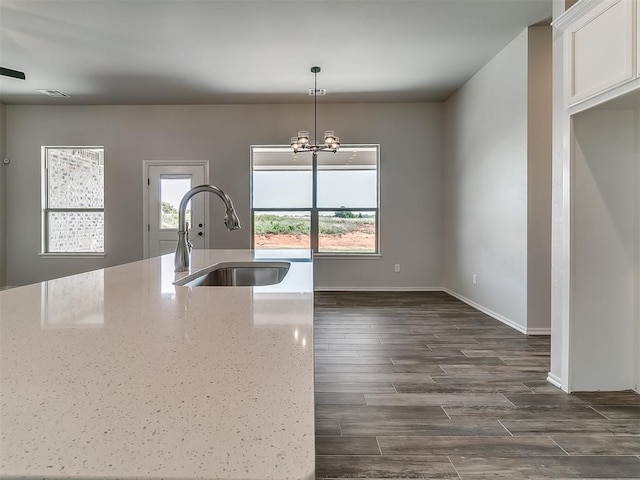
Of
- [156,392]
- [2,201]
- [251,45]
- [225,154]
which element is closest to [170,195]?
[225,154]

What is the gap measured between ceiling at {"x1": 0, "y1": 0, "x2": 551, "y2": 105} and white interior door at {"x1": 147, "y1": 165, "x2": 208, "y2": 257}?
3.60 ft

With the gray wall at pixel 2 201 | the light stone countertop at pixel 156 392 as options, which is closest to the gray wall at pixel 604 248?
the light stone countertop at pixel 156 392

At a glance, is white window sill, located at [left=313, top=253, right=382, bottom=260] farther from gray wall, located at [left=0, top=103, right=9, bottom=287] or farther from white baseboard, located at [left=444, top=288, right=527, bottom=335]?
gray wall, located at [left=0, top=103, right=9, bottom=287]

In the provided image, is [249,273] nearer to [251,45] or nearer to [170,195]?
[251,45]

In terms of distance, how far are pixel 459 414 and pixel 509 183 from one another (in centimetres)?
272

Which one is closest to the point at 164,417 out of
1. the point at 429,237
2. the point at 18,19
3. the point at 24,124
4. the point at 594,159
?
the point at 594,159

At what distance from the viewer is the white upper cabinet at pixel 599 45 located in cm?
180

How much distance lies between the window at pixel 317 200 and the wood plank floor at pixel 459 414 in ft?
8.39

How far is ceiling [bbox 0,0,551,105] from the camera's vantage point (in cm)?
319

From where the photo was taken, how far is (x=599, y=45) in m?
2.00

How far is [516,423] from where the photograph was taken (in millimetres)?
1932

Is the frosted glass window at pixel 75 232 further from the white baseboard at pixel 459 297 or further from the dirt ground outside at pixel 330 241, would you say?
the white baseboard at pixel 459 297

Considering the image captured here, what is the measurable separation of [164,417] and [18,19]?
178 inches

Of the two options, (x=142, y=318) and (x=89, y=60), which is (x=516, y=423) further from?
(x=89, y=60)
